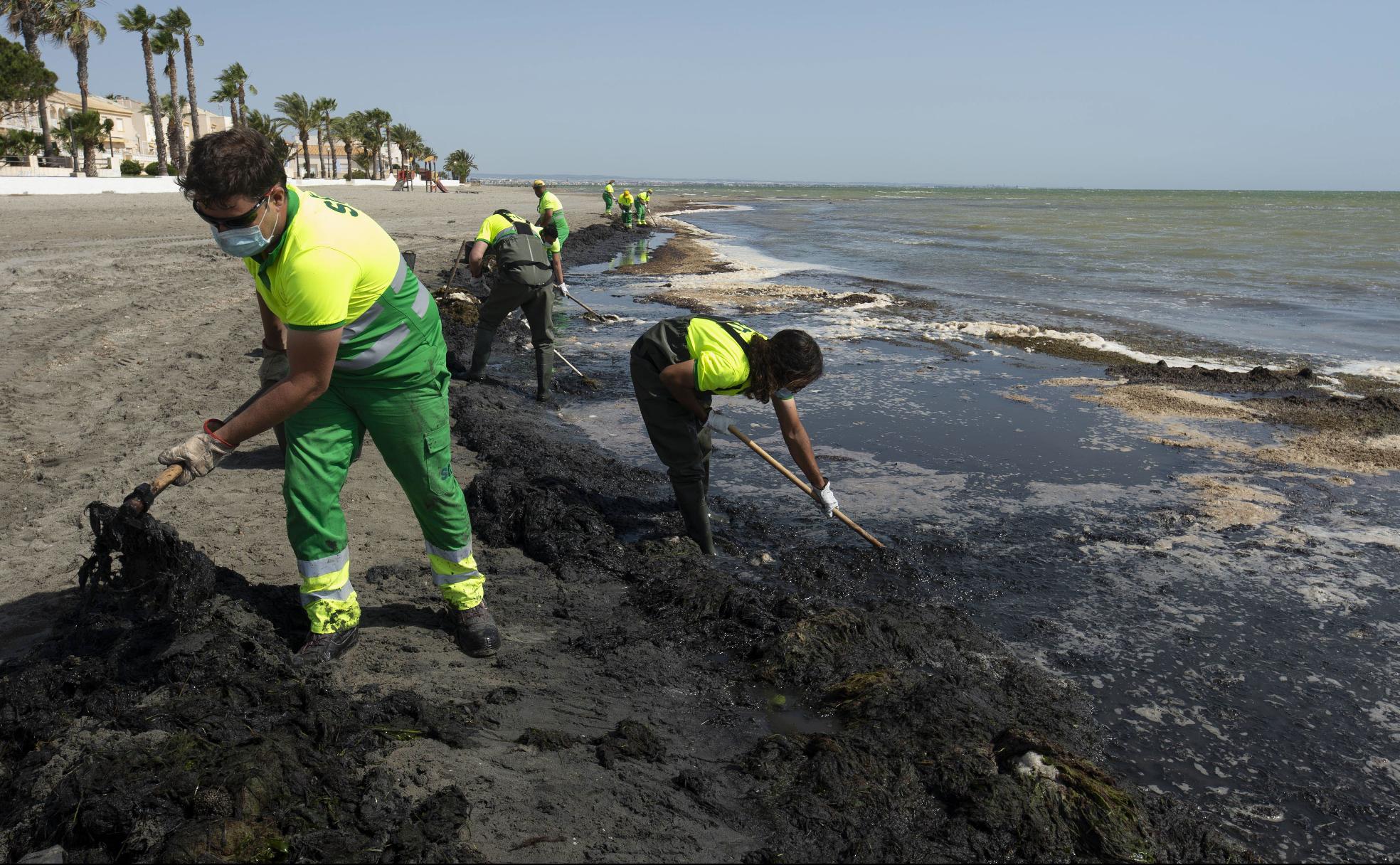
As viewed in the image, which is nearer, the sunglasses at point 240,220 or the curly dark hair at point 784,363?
the sunglasses at point 240,220

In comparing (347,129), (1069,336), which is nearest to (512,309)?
(1069,336)

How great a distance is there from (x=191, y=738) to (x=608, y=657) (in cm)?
153


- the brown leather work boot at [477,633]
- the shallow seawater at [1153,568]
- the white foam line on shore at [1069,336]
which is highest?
the white foam line on shore at [1069,336]

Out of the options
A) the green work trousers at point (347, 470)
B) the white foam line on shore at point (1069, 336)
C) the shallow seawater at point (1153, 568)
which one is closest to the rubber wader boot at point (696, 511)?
the shallow seawater at point (1153, 568)

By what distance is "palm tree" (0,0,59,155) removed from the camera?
118 ft

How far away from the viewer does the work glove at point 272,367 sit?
12.9ft

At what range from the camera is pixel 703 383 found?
420 cm

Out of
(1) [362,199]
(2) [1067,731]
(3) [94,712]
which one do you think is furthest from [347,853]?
(1) [362,199]

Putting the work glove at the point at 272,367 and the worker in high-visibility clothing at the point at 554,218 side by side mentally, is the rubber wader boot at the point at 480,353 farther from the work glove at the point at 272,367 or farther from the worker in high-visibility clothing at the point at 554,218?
the work glove at the point at 272,367

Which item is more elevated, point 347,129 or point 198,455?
point 347,129

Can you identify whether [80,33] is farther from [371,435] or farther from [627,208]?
[371,435]

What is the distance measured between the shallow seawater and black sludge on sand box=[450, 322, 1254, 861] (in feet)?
0.70

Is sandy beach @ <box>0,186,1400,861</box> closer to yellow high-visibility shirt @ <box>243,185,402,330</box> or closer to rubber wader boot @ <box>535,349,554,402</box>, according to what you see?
rubber wader boot @ <box>535,349,554,402</box>

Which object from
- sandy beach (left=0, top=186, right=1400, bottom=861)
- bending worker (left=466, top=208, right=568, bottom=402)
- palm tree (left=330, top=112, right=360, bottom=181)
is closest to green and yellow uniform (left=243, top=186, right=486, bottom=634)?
sandy beach (left=0, top=186, right=1400, bottom=861)
